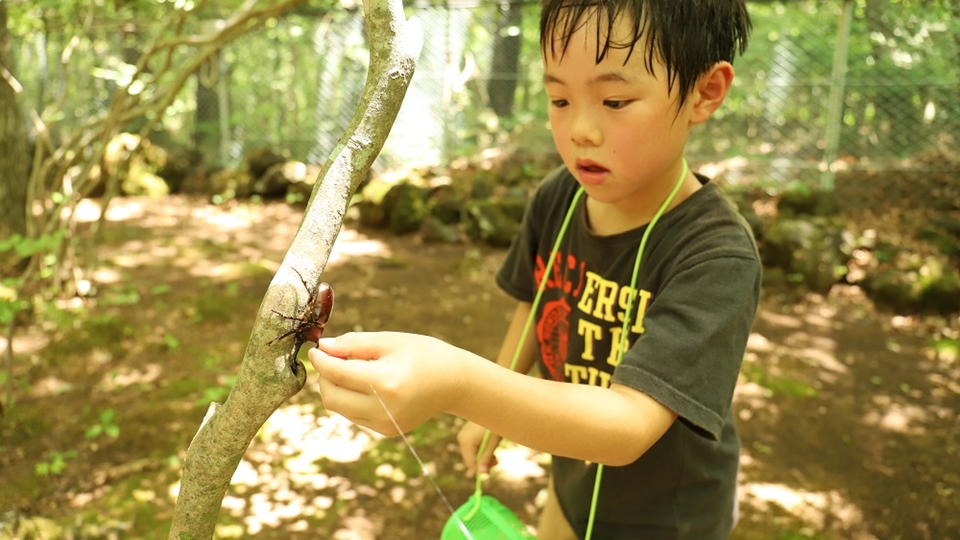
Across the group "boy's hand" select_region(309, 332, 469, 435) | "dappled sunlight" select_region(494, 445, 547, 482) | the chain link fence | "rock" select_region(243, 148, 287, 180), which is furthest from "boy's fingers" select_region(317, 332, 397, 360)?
"rock" select_region(243, 148, 287, 180)

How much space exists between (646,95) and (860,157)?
888 cm

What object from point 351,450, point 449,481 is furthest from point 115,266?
point 449,481

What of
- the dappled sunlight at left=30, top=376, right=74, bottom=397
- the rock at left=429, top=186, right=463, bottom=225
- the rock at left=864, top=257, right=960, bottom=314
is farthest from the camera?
the rock at left=429, top=186, right=463, bottom=225

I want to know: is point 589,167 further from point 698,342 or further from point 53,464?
point 53,464

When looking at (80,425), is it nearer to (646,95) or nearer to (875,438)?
(646,95)

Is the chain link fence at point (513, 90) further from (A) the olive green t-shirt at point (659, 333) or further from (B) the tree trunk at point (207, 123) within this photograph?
(A) the olive green t-shirt at point (659, 333)

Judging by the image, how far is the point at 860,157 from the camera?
9.02 m

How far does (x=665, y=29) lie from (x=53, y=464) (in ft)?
13.3

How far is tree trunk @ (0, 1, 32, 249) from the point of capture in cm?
700

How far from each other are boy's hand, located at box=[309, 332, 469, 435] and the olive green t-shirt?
47cm

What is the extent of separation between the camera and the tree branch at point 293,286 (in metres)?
1.02

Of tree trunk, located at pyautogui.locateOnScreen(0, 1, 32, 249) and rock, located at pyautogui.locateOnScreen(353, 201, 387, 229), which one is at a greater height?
tree trunk, located at pyautogui.locateOnScreen(0, 1, 32, 249)

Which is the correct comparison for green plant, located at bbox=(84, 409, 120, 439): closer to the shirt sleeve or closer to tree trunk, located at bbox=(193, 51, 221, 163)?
the shirt sleeve

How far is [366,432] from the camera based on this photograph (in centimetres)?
458
